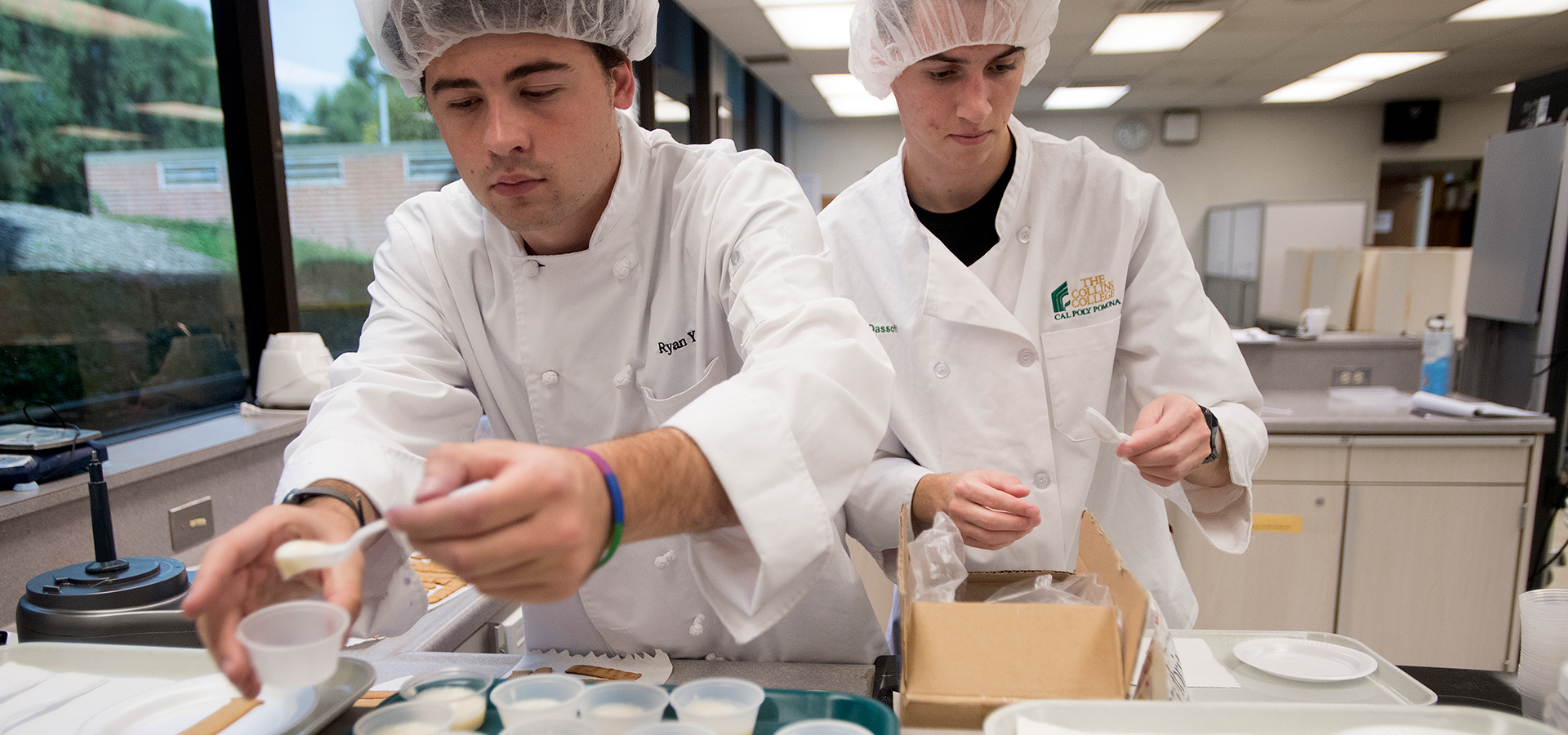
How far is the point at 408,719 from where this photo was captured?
32.4 inches

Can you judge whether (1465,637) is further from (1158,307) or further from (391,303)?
(391,303)

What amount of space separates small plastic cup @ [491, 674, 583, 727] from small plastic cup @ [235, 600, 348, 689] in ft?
0.55

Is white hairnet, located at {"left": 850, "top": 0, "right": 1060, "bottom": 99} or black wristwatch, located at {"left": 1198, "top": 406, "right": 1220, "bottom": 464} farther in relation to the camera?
white hairnet, located at {"left": 850, "top": 0, "right": 1060, "bottom": 99}

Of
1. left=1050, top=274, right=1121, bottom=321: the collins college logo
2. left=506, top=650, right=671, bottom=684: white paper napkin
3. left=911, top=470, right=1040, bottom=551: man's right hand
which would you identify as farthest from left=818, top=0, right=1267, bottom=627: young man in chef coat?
left=506, top=650, right=671, bottom=684: white paper napkin

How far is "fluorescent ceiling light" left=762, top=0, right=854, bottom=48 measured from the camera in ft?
17.2

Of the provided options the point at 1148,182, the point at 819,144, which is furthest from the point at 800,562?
the point at 819,144

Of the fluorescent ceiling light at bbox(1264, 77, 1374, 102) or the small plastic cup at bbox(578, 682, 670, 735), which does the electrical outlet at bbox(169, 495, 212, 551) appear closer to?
the small plastic cup at bbox(578, 682, 670, 735)

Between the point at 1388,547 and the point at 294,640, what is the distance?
3.31m

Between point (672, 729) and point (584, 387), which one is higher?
point (584, 387)

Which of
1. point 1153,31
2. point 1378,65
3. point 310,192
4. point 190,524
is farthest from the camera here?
point 1378,65

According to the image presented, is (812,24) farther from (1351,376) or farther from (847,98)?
(1351,376)

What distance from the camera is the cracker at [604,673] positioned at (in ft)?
3.50

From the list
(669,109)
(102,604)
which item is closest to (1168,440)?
(102,604)

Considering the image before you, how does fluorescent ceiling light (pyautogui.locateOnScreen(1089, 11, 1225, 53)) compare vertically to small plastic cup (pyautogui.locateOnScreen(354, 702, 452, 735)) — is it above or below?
above
